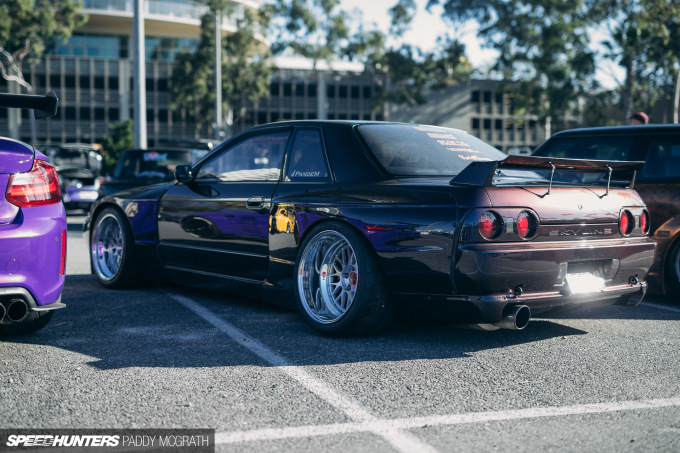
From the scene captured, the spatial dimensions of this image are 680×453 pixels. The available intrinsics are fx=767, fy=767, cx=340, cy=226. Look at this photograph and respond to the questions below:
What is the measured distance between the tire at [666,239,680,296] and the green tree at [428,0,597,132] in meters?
32.9

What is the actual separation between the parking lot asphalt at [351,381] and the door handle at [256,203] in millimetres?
796

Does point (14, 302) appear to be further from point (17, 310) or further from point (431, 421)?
point (431, 421)

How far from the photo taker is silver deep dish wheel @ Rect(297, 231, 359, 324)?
15.9 ft

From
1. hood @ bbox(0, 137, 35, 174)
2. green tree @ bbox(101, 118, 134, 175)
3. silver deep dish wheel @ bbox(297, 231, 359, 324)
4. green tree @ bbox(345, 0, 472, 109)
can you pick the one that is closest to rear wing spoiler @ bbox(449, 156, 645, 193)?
silver deep dish wheel @ bbox(297, 231, 359, 324)

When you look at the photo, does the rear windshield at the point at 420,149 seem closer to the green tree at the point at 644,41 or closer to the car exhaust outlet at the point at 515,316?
the car exhaust outlet at the point at 515,316

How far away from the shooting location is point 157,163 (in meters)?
11.8

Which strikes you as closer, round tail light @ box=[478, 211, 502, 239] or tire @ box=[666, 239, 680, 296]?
round tail light @ box=[478, 211, 502, 239]

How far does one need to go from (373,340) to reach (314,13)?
48602 millimetres

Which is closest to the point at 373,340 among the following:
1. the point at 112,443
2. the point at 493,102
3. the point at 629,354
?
the point at 629,354

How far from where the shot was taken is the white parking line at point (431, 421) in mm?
3045

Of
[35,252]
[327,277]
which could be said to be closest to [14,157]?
[35,252]

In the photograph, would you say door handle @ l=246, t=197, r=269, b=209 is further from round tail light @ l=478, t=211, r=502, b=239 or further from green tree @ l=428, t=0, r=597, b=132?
green tree @ l=428, t=0, r=597, b=132

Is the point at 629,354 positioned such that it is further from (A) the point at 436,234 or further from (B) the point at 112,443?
(B) the point at 112,443

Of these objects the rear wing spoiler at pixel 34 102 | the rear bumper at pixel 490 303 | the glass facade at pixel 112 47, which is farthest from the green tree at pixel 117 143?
the rear bumper at pixel 490 303
